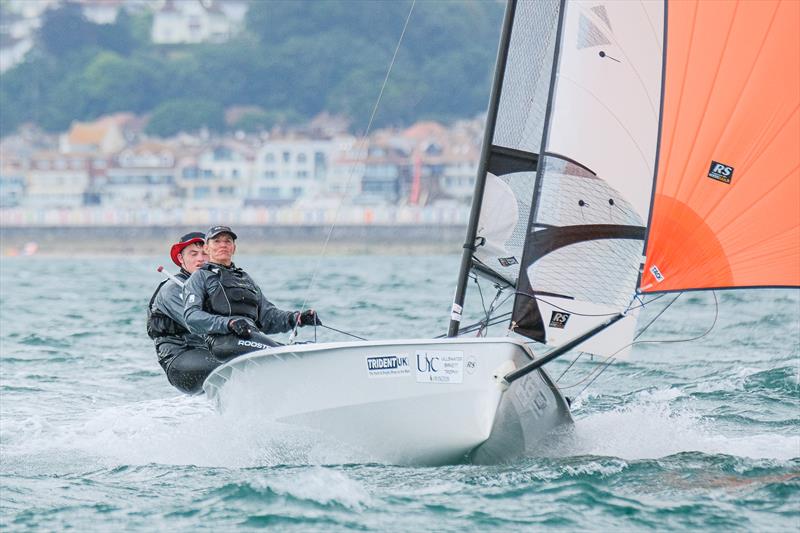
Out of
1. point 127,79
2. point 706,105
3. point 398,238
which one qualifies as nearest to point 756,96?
point 706,105

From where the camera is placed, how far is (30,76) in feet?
237

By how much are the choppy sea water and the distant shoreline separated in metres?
38.9

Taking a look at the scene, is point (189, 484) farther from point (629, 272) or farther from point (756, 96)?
point (756, 96)

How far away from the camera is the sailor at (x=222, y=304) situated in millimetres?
5750

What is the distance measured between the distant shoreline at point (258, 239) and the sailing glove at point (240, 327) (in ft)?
138

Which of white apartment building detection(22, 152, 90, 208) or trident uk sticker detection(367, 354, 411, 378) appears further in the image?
white apartment building detection(22, 152, 90, 208)

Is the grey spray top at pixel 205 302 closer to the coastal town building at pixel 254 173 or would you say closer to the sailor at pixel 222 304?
the sailor at pixel 222 304

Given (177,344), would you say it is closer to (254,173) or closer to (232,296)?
(232,296)

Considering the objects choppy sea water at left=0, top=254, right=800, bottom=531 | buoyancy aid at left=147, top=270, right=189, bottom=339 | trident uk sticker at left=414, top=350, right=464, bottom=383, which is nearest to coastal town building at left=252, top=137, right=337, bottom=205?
choppy sea water at left=0, top=254, right=800, bottom=531

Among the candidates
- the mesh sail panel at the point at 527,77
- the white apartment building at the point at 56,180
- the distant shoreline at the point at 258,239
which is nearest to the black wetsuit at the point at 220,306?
the mesh sail panel at the point at 527,77

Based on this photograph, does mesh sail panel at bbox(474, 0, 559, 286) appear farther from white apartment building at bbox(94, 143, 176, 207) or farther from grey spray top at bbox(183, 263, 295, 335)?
white apartment building at bbox(94, 143, 176, 207)

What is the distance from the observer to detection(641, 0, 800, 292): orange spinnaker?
5.24 meters

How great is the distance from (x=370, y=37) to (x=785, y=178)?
2809 inches

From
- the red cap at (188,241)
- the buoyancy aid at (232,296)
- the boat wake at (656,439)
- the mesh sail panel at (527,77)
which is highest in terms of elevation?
the mesh sail panel at (527,77)
